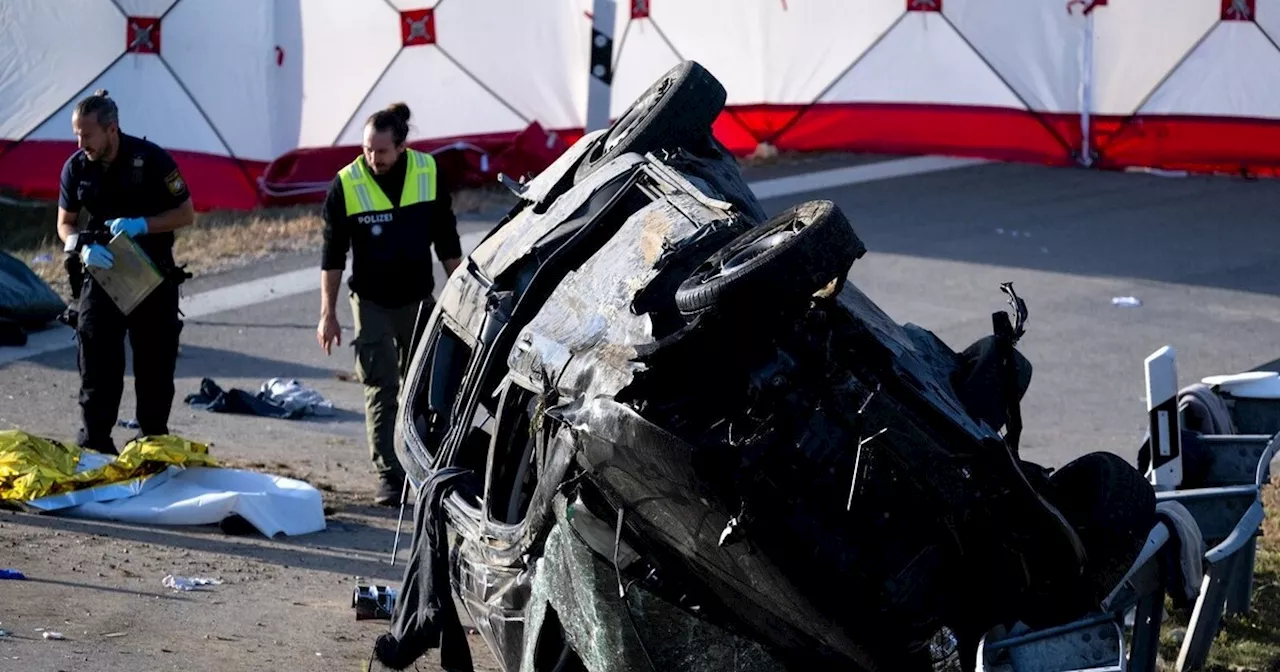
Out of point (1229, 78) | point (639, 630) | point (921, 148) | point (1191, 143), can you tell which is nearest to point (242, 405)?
point (639, 630)

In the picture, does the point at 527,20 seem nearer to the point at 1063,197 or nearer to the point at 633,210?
the point at 1063,197

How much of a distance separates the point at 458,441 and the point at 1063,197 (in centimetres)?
1096

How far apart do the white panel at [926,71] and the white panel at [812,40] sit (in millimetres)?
166

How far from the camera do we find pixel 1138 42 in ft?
53.1

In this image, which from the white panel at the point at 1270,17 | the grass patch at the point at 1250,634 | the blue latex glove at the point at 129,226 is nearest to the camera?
the grass patch at the point at 1250,634

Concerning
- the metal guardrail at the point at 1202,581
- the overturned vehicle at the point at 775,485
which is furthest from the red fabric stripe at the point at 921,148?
the overturned vehicle at the point at 775,485

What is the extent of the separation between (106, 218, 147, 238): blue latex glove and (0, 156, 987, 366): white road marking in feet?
10.4

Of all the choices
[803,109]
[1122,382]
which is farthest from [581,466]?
[803,109]

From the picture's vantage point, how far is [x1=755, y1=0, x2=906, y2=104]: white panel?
17141mm

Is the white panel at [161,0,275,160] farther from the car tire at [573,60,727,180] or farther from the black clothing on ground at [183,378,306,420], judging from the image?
the car tire at [573,60,727,180]

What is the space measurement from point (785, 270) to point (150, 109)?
1344cm

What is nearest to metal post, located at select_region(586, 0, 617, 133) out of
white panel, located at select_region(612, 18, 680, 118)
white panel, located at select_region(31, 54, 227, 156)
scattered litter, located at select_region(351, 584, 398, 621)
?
white panel, located at select_region(612, 18, 680, 118)

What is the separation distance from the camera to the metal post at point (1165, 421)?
6016mm

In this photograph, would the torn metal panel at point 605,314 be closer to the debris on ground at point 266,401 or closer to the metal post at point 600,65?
the debris on ground at point 266,401
